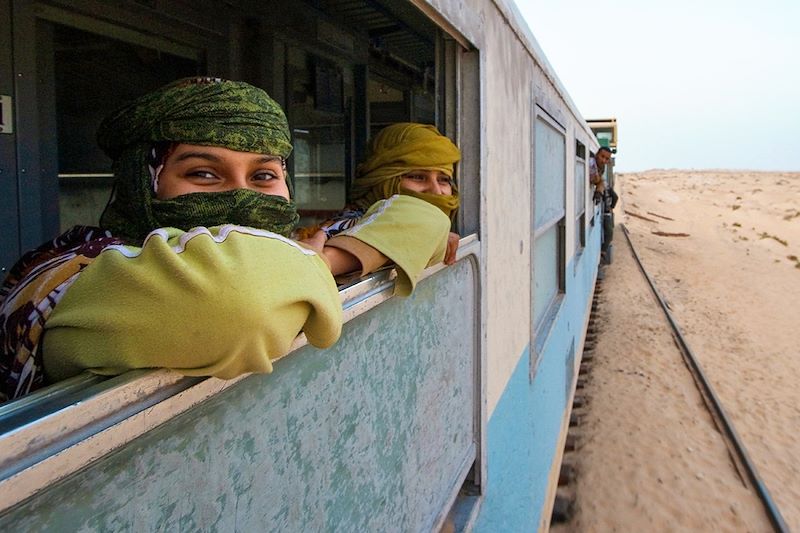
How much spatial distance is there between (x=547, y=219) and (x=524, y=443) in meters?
1.69

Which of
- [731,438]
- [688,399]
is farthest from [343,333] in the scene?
[688,399]

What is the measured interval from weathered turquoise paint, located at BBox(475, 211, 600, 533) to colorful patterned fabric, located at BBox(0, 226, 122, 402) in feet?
4.91

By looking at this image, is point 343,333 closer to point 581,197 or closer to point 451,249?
point 451,249

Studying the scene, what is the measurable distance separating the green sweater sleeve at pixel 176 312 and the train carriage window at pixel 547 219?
282 cm

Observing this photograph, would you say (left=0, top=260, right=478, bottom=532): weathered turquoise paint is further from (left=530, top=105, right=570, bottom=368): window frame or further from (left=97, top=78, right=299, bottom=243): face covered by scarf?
(left=530, top=105, right=570, bottom=368): window frame

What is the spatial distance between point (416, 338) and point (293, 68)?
2646 mm

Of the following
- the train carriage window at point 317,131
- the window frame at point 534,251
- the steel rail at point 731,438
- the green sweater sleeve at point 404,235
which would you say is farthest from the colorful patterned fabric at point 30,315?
the steel rail at point 731,438

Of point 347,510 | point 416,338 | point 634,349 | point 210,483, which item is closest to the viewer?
point 210,483

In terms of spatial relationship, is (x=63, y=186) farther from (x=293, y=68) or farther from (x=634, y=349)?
(x=634, y=349)

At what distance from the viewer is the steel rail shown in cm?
501

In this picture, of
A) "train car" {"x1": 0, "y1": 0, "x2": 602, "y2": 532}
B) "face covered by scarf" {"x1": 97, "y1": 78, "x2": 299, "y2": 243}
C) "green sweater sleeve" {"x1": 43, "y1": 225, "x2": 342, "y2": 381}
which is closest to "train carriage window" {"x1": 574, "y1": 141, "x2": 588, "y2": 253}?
"train car" {"x1": 0, "y1": 0, "x2": 602, "y2": 532}

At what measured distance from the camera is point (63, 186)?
2.64 meters

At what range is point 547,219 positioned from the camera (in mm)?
4367

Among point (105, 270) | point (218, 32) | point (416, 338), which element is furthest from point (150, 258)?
Result: point (218, 32)
